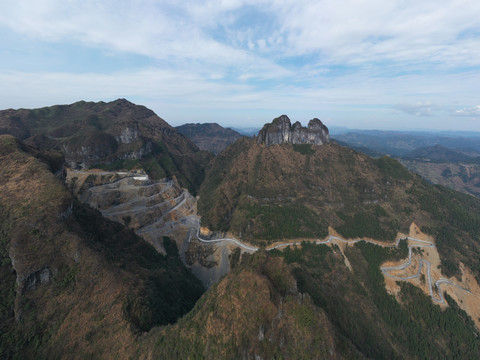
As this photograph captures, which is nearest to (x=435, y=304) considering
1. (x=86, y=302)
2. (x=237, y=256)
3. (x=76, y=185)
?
(x=237, y=256)

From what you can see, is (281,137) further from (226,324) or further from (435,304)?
(226,324)

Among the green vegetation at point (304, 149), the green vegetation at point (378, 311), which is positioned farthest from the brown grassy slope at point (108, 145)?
the green vegetation at point (378, 311)

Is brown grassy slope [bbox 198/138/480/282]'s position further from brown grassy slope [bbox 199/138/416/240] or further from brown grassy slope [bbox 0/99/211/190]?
brown grassy slope [bbox 0/99/211/190]

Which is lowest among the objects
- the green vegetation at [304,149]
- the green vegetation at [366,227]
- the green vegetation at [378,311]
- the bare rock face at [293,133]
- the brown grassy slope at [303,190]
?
the green vegetation at [378,311]

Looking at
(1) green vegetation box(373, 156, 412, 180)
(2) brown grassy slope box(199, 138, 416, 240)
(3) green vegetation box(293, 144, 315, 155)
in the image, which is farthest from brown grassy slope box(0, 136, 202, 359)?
(1) green vegetation box(373, 156, 412, 180)

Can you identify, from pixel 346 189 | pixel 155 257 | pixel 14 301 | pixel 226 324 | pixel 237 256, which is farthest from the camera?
pixel 346 189

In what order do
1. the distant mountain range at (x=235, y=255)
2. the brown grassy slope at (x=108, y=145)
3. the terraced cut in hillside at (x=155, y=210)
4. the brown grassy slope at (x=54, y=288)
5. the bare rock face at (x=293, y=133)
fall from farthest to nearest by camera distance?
the brown grassy slope at (x=108, y=145), the bare rock face at (x=293, y=133), the terraced cut in hillside at (x=155, y=210), the brown grassy slope at (x=54, y=288), the distant mountain range at (x=235, y=255)

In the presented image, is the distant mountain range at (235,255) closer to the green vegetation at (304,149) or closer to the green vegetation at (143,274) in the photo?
the green vegetation at (143,274)

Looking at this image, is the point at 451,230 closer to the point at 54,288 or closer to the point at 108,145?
the point at 54,288
